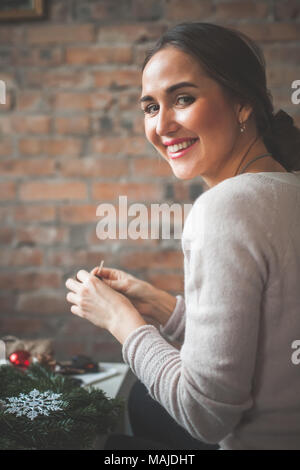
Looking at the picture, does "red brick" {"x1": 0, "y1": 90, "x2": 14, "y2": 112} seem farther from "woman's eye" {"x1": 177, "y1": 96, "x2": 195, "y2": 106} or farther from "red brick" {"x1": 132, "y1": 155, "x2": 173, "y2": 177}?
"woman's eye" {"x1": 177, "y1": 96, "x2": 195, "y2": 106}

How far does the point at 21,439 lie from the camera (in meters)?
0.55

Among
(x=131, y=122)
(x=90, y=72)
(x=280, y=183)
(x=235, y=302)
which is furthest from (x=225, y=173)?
(x=90, y=72)

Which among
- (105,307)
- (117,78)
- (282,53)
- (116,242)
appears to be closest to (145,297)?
(105,307)

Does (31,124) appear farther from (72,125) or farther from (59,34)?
(59,34)

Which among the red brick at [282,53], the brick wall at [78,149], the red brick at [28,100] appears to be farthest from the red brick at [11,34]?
the red brick at [282,53]

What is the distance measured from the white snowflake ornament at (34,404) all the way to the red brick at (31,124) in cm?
91

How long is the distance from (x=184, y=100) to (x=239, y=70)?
0.32ft

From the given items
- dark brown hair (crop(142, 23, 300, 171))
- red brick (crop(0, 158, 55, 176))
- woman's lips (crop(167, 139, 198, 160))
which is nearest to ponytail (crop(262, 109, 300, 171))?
dark brown hair (crop(142, 23, 300, 171))

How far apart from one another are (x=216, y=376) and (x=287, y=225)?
19 centimetres

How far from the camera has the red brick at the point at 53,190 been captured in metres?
1.34

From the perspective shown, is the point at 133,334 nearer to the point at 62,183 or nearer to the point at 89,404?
the point at 89,404

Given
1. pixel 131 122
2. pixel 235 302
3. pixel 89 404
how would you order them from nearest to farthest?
1. pixel 235 302
2. pixel 89 404
3. pixel 131 122

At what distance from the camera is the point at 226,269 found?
50 centimetres

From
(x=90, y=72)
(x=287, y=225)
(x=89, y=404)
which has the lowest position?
(x=89, y=404)
